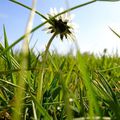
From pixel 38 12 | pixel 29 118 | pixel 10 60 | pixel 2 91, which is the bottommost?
pixel 29 118

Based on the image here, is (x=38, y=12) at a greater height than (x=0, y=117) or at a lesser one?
greater

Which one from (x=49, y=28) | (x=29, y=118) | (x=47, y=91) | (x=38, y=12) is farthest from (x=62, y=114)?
(x=49, y=28)

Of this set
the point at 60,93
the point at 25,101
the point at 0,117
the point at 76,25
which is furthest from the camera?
the point at 76,25

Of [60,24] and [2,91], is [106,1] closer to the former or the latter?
[60,24]

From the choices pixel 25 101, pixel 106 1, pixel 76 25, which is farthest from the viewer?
pixel 76 25

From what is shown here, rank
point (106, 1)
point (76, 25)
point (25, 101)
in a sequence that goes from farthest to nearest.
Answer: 1. point (76, 25)
2. point (25, 101)
3. point (106, 1)

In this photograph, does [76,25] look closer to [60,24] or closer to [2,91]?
[60,24]

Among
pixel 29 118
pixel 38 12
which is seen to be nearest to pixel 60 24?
pixel 38 12

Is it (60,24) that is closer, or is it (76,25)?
(60,24)

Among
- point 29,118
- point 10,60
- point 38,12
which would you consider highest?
point 38,12
